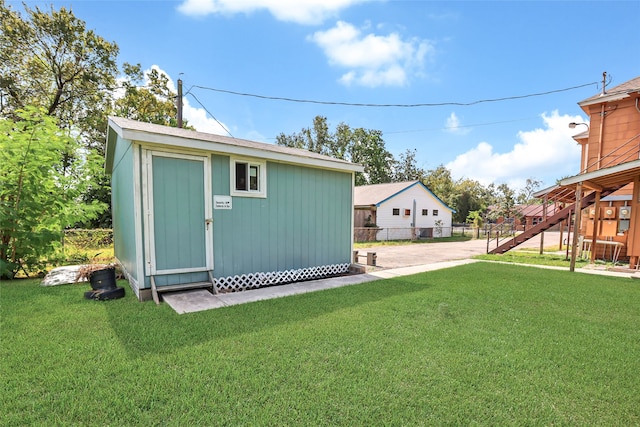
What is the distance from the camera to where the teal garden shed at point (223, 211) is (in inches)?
181

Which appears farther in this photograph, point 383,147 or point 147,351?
point 383,147

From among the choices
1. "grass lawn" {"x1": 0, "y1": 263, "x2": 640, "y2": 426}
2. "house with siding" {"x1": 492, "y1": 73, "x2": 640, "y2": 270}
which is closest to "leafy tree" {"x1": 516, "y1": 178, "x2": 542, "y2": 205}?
"house with siding" {"x1": 492, "y1": 73, "x2": 640, "y2": 270}

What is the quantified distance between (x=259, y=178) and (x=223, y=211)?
0.98 metres

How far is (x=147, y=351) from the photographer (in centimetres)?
Result: 279

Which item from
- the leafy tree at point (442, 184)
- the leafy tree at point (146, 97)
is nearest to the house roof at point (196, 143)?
the leafy tree at point (146, 97)

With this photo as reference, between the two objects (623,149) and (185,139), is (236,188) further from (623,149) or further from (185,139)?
(623,149)

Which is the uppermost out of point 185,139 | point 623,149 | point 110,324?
point 623,149

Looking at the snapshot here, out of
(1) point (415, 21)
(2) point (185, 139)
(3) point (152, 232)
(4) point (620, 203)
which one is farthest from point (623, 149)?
(3) point (152, 232)

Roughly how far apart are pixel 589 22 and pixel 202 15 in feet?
39.8

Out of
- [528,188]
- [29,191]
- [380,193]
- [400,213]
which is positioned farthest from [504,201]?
[29,191]

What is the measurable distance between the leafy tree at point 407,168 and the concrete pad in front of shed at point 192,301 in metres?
42.2

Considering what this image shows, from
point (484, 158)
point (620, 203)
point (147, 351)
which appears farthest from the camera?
point (484, 158)

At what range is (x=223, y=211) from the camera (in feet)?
17.3

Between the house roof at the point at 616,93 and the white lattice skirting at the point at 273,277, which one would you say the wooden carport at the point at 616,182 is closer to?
the house roof at the point at 616,93
